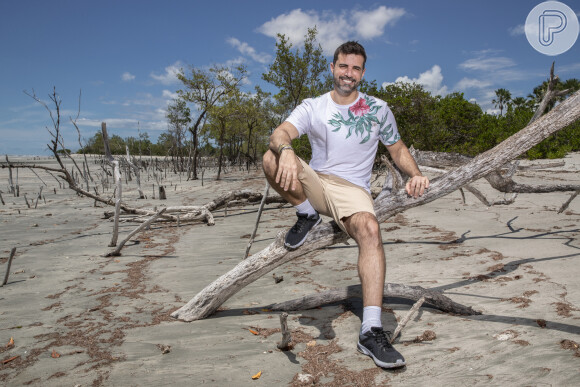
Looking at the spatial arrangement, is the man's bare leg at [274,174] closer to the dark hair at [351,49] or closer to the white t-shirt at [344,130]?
the white t-shirt at [344,130]

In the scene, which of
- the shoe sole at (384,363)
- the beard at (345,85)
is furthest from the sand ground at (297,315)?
the beard at (345,85)

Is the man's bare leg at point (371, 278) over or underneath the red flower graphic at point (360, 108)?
underneath

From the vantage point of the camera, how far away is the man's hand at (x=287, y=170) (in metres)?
2.40

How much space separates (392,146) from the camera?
9.52 feet

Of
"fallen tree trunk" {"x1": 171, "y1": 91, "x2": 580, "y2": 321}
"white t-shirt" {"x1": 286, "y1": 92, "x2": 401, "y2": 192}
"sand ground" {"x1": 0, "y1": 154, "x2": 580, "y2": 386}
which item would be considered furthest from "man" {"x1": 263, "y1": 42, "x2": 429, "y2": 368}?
"sand ground" {"x1": 0, "y1": 154, "x2": 580, "y2": 386}

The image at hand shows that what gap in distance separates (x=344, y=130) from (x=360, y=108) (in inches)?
8.4

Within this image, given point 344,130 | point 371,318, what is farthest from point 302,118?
point 371,318

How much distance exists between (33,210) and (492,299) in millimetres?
11988

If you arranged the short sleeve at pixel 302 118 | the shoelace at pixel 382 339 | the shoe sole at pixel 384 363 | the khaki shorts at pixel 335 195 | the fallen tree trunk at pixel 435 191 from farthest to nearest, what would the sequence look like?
1. the fallen tree trunk at pixel 435 191
2. the short sleeve at pixel 302 118
3. the khaki shorts at pixel 335 195
4. the shoelace at pixel 382 339
5. the shoe sole at pixel 384 363

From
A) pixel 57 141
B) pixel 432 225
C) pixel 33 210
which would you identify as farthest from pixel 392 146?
pixel 33 210

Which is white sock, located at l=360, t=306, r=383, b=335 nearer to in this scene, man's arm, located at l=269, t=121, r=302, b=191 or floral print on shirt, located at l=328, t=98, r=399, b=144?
man's arm, located at l=269, t=121, r=302, b=191

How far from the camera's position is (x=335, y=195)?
8.65 ft

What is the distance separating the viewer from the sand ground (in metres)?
2.35

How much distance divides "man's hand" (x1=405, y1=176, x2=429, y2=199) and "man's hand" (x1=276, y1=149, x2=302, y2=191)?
0.87 meters
